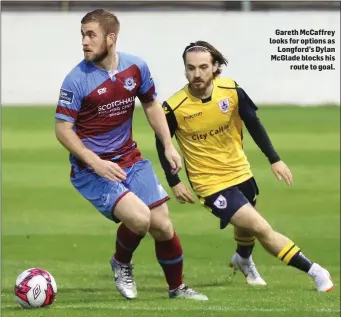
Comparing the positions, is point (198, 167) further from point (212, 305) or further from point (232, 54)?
point (232, 54)

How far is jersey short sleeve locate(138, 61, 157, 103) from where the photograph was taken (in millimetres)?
7929

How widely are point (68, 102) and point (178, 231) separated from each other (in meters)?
5.48

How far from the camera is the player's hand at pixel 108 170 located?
24.6ft

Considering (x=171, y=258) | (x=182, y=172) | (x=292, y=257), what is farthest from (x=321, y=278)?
(x=182, y=172)

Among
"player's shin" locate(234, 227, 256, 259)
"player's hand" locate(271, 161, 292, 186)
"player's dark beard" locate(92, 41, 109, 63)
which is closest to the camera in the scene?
"player's dark beard" locate(92, 41, 109, 63)

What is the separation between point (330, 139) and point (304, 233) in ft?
23.2

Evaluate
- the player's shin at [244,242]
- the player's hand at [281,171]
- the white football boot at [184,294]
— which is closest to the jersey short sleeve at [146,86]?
the player's hand at [281,171]

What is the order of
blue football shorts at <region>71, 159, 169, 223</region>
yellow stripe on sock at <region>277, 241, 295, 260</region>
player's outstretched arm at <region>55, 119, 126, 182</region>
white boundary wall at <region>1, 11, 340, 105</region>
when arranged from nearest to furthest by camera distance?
player's outstretched arm at <region>55, 119, 126, 182</region> < blue football shorts at <region>71, 159, 169, 223</region> < yellow stripe on sock at <region>277, 241, 295, 260</region> < white boundary wall at <region>1, 11, 340, 105</region>

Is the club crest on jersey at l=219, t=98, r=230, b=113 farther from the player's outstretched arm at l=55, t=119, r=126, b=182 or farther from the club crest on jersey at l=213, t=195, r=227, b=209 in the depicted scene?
the player's outstretched arm at l=55, t=119, r=126, b=182

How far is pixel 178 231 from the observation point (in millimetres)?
12789

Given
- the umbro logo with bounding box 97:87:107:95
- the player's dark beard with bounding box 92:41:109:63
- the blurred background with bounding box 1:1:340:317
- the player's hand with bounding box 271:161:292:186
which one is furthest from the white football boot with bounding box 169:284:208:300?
the player's dark beard with bounding box 92:41:109:63

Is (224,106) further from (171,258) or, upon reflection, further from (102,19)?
(102,19)

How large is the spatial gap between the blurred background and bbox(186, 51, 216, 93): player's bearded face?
1660 mm

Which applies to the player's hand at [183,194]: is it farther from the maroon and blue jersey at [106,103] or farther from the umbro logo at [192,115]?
the umbro logo at [192,115]
